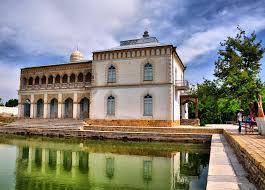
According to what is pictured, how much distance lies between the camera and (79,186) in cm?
734

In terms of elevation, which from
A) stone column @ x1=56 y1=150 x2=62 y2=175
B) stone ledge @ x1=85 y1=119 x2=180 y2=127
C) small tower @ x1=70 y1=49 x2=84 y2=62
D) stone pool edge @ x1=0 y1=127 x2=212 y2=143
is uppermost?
small tower @ x1=70 y1=49 x2=84 y2=62

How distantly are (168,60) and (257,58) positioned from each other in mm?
6402

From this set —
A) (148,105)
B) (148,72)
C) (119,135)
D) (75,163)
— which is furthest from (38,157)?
(148,72)

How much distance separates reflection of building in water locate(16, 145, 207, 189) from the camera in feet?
25.0

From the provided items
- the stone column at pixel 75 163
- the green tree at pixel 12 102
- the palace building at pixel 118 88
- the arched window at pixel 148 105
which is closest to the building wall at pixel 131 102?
the palace building at pixel 118 88

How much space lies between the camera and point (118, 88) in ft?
79.7

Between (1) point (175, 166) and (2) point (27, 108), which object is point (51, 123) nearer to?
(2) point (27, 108)

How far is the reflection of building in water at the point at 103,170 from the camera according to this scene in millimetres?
7621

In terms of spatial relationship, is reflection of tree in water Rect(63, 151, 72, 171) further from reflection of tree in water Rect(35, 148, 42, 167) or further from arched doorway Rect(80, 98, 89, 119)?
arched doorway Rect(80, 98, 89, 119)

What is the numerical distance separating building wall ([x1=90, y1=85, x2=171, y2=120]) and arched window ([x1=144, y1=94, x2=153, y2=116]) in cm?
24

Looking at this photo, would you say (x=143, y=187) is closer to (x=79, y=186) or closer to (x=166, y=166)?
(x=79, y=186)

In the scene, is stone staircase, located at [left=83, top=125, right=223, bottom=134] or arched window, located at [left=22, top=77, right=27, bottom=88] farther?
arched window, located at [left=22, top=77, right=27, bottom=88]

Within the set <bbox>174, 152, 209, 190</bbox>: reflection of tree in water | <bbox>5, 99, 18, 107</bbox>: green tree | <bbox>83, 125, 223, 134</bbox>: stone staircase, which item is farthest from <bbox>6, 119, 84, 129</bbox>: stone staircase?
<bbox>5, 99, 18, 107</bbox>: green tree

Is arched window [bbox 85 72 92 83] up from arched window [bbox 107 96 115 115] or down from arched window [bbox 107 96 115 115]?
up
